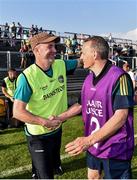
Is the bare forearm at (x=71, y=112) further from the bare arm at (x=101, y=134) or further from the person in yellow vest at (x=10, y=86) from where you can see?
the person in yellow vest at (x=10, y=86)

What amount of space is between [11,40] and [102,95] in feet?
67.6


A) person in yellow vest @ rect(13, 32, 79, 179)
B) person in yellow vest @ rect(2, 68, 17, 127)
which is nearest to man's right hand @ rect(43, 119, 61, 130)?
person in yellow vest @ rect(13, 32, 79, 179)

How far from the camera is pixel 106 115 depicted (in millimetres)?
3791

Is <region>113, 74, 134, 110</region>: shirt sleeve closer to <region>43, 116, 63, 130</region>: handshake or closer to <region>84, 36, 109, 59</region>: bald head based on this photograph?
<region>84, 36, 109, 59</region>: bald head

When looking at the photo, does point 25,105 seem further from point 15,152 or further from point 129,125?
point 15,152

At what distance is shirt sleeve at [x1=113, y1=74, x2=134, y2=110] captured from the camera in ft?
11.8

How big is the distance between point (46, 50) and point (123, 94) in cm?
133

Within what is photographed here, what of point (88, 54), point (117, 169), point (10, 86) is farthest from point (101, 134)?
point (10, 86)

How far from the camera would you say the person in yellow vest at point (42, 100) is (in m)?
4.46

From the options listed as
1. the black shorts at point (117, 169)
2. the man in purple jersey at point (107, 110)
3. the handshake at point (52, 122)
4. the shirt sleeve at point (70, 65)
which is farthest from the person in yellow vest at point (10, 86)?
the black shorts at point (117, 169)

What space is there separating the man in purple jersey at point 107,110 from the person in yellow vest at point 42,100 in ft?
2.37

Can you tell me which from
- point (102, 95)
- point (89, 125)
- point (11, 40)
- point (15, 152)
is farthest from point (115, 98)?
point (11, 40)

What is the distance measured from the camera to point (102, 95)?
3746 mm

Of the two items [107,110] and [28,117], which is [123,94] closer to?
[107,110]
